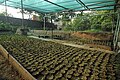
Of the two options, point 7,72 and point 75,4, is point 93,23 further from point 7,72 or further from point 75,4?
point 7,72

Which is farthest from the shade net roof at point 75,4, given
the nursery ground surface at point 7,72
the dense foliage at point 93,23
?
the nursery ground surface at point 7,72

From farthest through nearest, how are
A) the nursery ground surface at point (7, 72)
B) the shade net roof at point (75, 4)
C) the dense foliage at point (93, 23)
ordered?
the dense foliage at point (93, 23) < the shade net roof at point (75, 4) < the nursery ground surface at point (7, 72)

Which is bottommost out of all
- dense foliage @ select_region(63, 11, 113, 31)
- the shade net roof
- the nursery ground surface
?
the nursery ground surface

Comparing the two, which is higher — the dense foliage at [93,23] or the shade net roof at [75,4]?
the shade net roof at [75,4]

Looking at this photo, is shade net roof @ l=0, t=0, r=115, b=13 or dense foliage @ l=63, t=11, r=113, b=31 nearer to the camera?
shade net roof @ l=0, t=0, r=115, b=13

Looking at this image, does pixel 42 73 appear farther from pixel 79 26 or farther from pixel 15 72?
pixel 79 26

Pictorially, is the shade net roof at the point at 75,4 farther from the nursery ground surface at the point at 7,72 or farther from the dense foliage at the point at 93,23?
the nursery ground surface at the point at 7,72

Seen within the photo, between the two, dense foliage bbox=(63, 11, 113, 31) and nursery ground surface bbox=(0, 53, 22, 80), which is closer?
nursery ground surface bbox=(0, 53, 22, 80)

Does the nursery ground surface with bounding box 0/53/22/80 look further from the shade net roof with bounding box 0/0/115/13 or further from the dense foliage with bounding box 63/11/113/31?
the dense foliage with bounding box 63/11/113/31

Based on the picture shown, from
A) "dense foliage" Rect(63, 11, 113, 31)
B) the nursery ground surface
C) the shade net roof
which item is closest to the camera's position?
the nursery ground surface

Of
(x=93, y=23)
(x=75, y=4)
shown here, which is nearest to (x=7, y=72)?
(x=75, y=4)

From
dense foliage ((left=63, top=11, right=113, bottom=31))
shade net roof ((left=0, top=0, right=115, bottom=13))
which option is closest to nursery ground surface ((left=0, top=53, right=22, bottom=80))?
shade net roof ((left=0, top=0, right=115, bottom=13))

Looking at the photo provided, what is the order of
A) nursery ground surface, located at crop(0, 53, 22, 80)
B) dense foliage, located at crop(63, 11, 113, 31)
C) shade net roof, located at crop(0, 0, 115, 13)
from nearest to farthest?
1. nursery ground surface, located at crop(0, 53, 22, 80)
2. shade net roof, located at crop(0, 0, 115, 13)
3. dense foliage, located at crop(63, 11, 113, 31)

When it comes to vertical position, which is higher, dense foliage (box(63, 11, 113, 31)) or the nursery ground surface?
dense foliage (box(63, 11, 113, 31))
